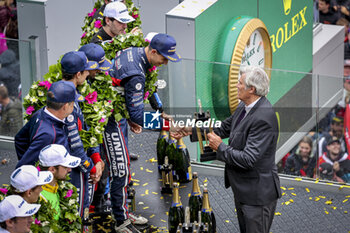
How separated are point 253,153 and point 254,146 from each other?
0.06 metres

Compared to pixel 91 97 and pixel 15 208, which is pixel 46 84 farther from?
pixel 15 208

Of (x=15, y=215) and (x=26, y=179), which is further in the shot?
(x=26, y=179)

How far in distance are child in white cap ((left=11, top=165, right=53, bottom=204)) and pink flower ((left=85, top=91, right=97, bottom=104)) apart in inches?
46.5

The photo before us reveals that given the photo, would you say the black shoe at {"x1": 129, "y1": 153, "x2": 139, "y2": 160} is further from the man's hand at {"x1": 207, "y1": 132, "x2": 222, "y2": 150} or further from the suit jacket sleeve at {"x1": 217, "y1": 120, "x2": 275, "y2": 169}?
the suit jacket sleeve at {"x1": 217, "y1": 120, "x2": 275, "y2": 169}

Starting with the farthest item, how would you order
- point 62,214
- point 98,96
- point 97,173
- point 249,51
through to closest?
1. point 249,51
2. point 98,96
3. point 97,173
4. point 62,214

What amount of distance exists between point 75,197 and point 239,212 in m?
1.45

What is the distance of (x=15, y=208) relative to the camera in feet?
15.3

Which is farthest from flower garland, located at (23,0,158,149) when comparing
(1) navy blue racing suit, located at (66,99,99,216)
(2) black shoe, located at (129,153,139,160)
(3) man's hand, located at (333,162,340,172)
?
(3) man's hand, located at (333,162,340,172)

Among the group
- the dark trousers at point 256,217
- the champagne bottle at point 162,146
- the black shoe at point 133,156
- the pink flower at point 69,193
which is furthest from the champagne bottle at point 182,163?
the pink flower at point 69,193

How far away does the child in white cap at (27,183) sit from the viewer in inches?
194

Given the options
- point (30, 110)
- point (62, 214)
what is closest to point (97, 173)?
point (62, 214)

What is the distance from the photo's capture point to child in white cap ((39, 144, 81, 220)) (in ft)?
17.0

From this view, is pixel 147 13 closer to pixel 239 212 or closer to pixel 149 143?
pixel 149 143

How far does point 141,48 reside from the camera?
6598 millimetres
